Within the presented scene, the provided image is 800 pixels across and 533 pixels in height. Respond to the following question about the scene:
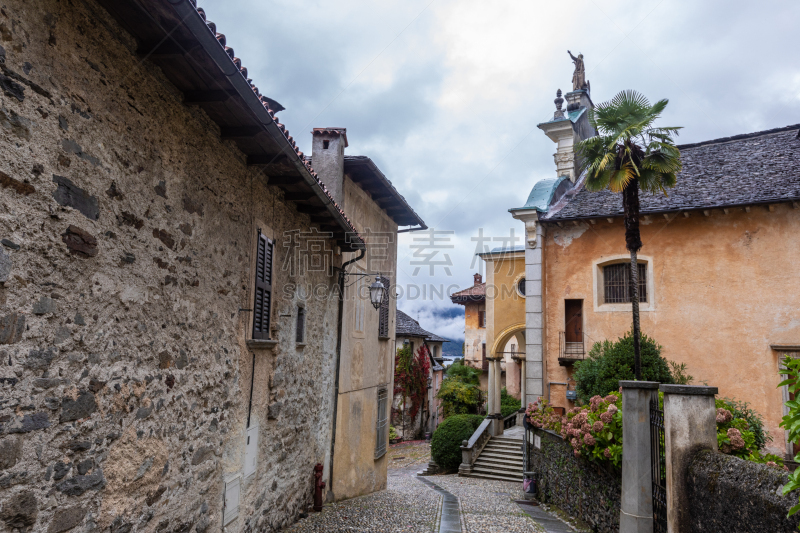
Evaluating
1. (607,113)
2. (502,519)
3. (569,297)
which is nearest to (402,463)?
(569,297)

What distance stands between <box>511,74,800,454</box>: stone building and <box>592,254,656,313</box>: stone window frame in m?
0.03

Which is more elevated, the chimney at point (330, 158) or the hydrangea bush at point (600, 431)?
the chimney at point (330, 158)

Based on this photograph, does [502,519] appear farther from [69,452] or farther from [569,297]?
[69,452]

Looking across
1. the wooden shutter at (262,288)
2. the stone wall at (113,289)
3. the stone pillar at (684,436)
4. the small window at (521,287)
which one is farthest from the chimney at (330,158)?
the small window at (521,287)

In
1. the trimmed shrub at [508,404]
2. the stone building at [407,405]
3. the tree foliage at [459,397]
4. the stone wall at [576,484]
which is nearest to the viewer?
the stone wall at [576,484]

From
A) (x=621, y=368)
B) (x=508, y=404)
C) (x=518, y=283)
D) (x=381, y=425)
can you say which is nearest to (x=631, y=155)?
(x=621, y=368)

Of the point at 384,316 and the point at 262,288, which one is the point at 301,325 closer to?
the point at 262,288

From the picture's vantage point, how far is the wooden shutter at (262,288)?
693cm

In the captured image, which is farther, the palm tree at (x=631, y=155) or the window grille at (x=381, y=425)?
the window grille at (x=381, y=425)

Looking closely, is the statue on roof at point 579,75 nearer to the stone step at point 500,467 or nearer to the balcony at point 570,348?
the balcony at point 570,348

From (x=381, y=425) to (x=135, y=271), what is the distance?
1080 cm

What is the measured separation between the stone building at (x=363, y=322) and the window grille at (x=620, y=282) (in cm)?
594

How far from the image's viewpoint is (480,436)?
20562mm

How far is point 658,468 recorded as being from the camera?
24.1ft
